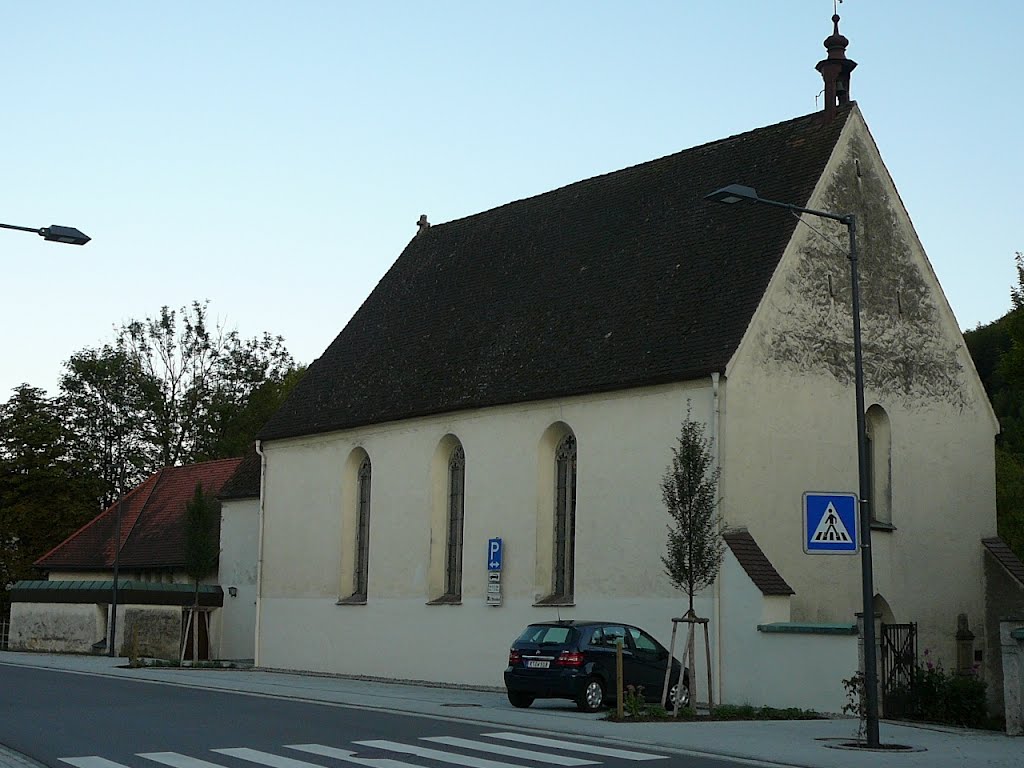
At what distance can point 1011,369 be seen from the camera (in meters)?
33.7

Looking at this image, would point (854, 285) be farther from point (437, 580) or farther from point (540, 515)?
point (437, 580)

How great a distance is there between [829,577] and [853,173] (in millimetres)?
8647

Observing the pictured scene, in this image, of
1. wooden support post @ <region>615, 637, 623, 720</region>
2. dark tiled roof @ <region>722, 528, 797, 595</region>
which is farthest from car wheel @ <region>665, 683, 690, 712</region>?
dark tiled roof @ <region>722, 528, 797, 595</region>

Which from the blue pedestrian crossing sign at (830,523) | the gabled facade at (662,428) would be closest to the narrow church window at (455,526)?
the gabled facade at (662,428)

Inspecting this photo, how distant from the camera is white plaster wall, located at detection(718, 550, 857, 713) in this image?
22.8m

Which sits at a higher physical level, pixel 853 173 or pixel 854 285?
pixel 853 173

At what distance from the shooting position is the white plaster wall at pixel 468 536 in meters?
27.7

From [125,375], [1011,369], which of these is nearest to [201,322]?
[125,375]

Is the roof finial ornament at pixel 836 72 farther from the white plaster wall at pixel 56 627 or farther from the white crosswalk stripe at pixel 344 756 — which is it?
the white plaster wall at pixel 56 627

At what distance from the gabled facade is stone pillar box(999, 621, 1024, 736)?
3.83 meters

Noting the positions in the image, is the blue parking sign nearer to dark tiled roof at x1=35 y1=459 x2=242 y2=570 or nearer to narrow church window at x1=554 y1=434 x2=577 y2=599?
narrow church window at x1=554 y1=434 x2=577 y2=599

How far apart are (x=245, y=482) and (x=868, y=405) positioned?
24276 millimetres

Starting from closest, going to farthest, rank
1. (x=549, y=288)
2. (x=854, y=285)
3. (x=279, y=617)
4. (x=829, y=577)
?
(x=854, y=285) → (x=829, y=577) → (x=549, y=288) → (x=279, y=617)

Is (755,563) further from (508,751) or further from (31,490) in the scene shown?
(31,490)
